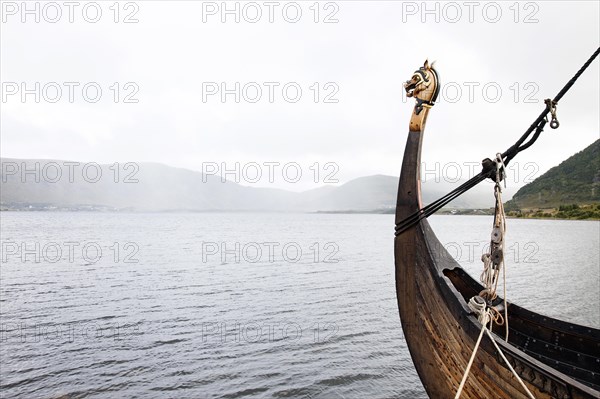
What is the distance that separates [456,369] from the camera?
533cm

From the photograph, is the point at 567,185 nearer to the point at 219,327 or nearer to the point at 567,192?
the point at 567,192

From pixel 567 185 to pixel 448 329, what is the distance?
16193cm

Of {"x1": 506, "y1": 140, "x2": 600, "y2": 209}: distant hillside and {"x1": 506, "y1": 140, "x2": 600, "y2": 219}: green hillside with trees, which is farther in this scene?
{"x1": 506, "y1": 140, "x2": 600, "y2": 209}: distant hillside

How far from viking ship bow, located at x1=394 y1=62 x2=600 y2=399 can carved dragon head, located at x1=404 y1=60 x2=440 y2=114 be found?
0.05 feet

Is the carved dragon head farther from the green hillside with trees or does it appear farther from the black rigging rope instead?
the green hillside with trees

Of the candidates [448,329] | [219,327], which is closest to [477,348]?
[448,329]

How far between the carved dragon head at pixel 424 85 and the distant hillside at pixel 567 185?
143068 millimetres

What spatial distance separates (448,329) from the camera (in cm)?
550

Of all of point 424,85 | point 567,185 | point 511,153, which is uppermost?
point 567,185

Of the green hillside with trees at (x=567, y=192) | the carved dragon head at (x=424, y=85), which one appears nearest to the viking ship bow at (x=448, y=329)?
the carved dragon head at (x=424, y=85)

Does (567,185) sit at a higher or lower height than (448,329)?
higher

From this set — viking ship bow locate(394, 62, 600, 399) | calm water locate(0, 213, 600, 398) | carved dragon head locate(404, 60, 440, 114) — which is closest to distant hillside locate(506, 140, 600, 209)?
calm water locate(0, 213, 600, 398)

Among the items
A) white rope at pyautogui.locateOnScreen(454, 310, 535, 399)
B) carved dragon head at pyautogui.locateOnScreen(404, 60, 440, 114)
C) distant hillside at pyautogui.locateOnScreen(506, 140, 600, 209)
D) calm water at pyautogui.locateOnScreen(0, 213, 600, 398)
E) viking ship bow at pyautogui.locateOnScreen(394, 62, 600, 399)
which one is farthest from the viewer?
distant hillside at pyautogui.locateOnScreen(506, 140, 600, 209)

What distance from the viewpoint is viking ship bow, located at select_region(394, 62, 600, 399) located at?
489 centimetres
